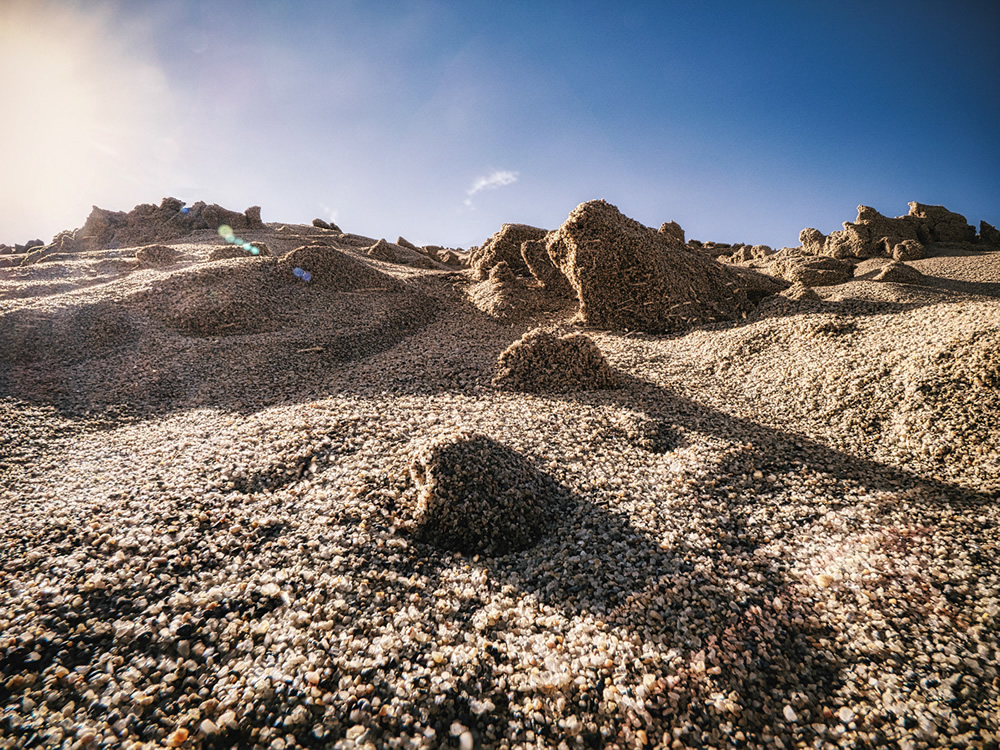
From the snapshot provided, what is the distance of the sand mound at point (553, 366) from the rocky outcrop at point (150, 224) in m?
25.7

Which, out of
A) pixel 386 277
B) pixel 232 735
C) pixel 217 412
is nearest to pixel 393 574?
pixel 232 735

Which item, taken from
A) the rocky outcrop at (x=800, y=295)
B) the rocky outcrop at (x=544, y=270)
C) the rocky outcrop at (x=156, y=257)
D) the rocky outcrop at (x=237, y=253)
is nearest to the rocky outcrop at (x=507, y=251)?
the rocky outcrop at (x=544, y=270)

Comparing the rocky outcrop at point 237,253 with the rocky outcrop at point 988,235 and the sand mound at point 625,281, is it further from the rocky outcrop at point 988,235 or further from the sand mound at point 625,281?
the rocky outcrop at point 988,235

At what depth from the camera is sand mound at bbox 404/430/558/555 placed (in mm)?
4785

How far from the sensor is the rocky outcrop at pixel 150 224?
2588cm

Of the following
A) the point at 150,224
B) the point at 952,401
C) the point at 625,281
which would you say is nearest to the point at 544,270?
the point at 625,281

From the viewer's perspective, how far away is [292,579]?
13.7 ft

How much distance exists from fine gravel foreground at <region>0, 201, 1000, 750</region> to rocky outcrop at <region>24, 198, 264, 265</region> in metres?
20.4

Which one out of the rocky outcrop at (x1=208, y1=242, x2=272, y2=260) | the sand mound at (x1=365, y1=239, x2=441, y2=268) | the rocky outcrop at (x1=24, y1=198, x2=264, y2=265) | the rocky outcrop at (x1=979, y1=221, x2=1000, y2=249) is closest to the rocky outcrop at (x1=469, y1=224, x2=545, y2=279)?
the sand mound at (x1=365, y1=239, x2=441, y2=268)

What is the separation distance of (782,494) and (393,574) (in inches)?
189

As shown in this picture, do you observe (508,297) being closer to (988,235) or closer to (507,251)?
(507,251)

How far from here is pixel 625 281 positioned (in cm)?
1278

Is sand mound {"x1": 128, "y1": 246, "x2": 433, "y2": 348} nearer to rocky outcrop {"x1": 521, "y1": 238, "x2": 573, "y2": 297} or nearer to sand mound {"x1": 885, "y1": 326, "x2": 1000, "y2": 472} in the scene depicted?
rocky outcrop {"x1": 521, "y1": 238, "x2": 573, "y2": 297}

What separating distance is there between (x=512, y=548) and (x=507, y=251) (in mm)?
14734
